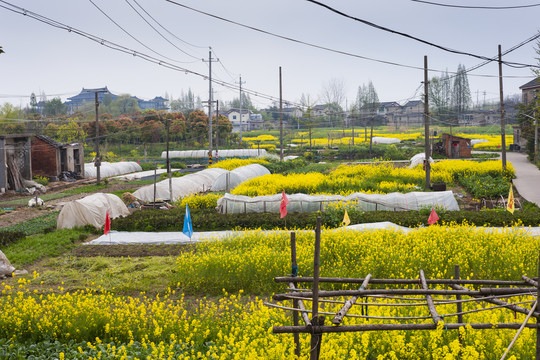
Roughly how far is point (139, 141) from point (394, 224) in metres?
56.2

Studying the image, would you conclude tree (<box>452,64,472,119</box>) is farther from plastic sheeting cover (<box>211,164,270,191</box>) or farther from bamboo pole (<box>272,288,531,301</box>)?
bamboo pole (<box>272,288,531,301</box>)

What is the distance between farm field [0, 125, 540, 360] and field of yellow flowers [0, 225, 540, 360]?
2cm

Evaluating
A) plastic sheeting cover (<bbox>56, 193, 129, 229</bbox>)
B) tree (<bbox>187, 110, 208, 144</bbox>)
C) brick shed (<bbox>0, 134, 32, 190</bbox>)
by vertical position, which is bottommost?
plastic sheeting cover (<bbox>56, 193, 129, 229</bbox>)

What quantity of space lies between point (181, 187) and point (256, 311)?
20.3 m

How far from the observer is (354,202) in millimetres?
19047

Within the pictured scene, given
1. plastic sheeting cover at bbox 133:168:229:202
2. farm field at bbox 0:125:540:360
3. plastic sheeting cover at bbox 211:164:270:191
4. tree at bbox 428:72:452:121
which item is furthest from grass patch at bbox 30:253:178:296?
tree at bbox 428:72:452:121

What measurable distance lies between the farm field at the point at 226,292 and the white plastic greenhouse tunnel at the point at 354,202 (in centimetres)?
106

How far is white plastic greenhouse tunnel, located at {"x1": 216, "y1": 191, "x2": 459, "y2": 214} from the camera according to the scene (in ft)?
63.1

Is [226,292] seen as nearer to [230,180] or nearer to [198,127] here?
[230,180]

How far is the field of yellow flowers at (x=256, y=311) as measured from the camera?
20.1 ft

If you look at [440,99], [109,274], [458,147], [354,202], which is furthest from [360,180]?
[440,99]

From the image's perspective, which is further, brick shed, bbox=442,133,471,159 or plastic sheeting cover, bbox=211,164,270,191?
brick shed, bbox=442,133,471,159

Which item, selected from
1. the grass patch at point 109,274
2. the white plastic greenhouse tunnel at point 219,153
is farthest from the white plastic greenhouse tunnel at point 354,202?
the white plastic greenhouse tunnel at point 219,153

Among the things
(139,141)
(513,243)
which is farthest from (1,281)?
(139,141)
